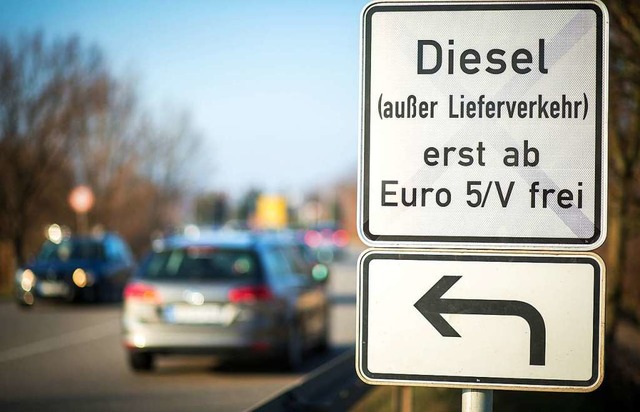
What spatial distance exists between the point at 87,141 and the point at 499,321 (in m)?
33.2

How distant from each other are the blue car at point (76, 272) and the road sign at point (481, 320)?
21.2 m

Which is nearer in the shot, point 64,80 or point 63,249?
point 63,249

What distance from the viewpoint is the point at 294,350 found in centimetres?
1277

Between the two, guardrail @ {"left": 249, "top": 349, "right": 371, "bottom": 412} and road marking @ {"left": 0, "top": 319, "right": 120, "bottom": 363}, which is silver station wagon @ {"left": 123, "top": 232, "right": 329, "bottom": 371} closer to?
road marking @ {"left": 0, "top": 319, "right": 120, "bottom": 363}

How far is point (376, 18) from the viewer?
2.83 m

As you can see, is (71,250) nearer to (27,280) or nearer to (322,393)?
(27,280)

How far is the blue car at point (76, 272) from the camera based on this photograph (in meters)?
22.9

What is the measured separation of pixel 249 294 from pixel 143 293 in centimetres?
131

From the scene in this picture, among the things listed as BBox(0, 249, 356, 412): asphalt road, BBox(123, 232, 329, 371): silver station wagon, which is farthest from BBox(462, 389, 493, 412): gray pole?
BBox(123, 232, 329, 371): silver station wagon

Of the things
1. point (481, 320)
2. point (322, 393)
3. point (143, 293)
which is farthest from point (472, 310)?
point (143, 293)

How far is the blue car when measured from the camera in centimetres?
2294

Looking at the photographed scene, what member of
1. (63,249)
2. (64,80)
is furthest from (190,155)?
(63,249)

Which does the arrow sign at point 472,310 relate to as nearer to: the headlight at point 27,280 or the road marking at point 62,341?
the road marking at point 62,341

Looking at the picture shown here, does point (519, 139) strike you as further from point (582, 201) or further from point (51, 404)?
point (51, 404)
